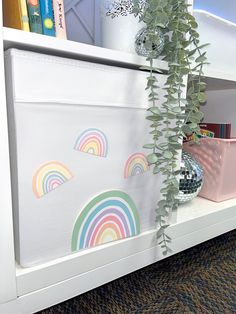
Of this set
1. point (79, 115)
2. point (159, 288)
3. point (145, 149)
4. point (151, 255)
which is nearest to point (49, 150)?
point (79, 115)

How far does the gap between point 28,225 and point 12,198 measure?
55 mm

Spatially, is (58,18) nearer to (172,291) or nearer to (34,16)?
(34,16)

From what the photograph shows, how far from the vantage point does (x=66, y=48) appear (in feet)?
1.42

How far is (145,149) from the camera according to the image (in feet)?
1.84

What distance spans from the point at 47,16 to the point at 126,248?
0.50 metres

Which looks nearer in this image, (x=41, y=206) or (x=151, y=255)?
(x=41, y=206)

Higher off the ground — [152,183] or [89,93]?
[89,93]

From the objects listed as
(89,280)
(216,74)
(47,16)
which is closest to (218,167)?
(216,74)

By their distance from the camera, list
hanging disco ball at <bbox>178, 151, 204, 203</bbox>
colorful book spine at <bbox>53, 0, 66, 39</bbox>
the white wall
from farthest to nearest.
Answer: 1. the white wall
2. hanging disco ball at <bbox>178, 151, 204, 203</bbox>
3. colorful book spine at <bbox>53, 0, 66, 39</bbox>

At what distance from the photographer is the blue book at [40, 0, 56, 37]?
484mm

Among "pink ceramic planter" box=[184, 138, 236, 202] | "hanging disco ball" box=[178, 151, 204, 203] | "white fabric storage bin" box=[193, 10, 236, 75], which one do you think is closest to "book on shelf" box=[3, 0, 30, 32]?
"white fabric storage bin" box=[193, 10, 236, 75]

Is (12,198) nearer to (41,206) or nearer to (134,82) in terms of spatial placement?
(41,206)

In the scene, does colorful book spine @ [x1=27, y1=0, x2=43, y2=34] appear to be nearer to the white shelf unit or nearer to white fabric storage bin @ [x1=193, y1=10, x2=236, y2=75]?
the white shelf unit

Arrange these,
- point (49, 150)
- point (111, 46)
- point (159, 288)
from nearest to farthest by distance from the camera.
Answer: point (49, 150) < point (111, 46) < point (159, 288)
